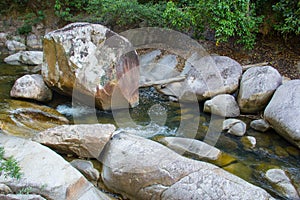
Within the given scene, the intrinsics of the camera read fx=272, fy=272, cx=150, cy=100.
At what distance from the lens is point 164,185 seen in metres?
2.79

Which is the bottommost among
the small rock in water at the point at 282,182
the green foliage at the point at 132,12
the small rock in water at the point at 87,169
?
the small rock in water at the point at 87,169

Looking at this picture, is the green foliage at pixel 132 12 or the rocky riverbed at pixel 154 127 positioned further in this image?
the green foliage at pixel 132 12

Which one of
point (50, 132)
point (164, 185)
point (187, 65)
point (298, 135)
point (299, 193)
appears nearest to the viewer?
point (164, 185)

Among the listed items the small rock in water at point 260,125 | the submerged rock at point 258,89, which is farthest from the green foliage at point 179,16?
the small rock in water at point 260,125

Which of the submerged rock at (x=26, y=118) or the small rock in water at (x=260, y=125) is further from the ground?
the small rock in water at (x=260, y=125)

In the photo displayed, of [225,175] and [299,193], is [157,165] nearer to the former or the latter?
[225,175]

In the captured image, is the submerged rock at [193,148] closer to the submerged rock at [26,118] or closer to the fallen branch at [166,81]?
the submerged rock at [26,118]

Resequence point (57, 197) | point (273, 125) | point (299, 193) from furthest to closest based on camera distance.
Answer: point (273, 125), point (299, 193), point (57, 197)

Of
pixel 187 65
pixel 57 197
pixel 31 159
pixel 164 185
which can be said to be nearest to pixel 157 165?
pixel 164 185

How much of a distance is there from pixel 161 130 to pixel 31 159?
2200mm

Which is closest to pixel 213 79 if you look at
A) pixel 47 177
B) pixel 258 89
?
pixel 258 89

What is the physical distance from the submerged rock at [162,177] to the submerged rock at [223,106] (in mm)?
2117

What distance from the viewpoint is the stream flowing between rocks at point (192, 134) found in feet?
11.7

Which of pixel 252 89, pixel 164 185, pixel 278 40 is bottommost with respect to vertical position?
pixel 164 185
